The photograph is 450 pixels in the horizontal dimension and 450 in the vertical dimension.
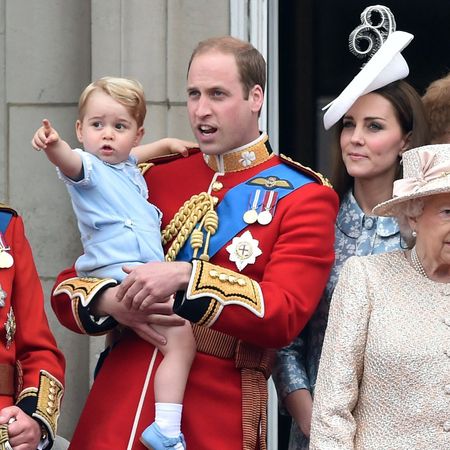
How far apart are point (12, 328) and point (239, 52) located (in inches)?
42.3

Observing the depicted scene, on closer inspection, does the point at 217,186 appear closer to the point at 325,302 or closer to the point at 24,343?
the point at 325,302

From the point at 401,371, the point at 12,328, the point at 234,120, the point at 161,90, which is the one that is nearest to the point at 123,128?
the point at 234,120

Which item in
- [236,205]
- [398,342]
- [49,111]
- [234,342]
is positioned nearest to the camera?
[398,342]

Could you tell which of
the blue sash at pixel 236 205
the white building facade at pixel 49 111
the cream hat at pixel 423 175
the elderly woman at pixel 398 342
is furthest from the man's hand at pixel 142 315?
the white building facade at pixel 49 111

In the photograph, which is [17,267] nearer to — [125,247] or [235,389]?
[125,247]

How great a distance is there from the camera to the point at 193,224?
509 centimetres

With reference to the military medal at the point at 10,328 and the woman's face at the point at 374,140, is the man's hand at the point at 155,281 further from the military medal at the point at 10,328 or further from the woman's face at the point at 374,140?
the woman's face at the point at 374,140

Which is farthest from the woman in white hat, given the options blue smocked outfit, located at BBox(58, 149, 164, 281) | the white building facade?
the white building facade

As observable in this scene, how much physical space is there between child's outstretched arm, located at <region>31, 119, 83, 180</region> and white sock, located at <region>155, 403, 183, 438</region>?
729 mm

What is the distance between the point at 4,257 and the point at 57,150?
14.8 inches

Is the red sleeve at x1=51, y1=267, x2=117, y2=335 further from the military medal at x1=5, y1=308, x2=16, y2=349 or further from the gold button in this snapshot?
the gold button

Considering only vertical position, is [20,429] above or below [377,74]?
below

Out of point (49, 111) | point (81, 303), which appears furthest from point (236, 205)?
point (49, 111)

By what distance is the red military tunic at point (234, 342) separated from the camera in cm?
482
